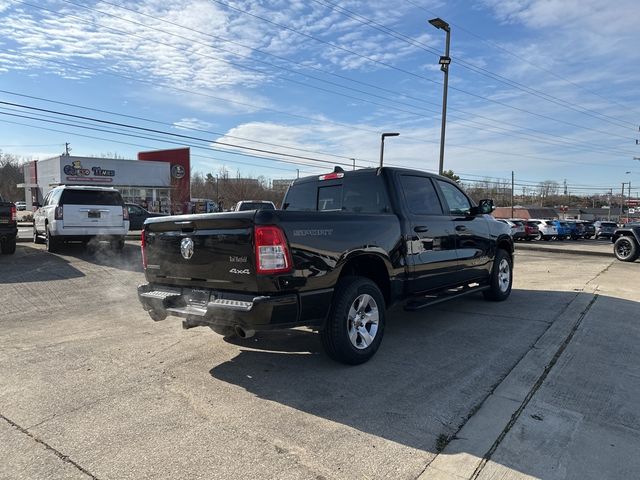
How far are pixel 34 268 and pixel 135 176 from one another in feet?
115

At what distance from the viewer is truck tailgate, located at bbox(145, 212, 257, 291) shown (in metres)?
3.95

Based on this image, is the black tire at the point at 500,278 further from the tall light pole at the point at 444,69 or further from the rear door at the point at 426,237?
the tall light pole at the point at 444,69

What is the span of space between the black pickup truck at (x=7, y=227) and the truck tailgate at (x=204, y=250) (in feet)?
28.0

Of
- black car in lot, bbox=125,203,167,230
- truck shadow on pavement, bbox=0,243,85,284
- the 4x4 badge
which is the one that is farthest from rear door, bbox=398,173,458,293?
black car in lot, bbox=125,203,167,230

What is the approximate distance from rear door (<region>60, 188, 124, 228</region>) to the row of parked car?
21035mm

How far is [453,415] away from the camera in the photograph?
3537 millimetres

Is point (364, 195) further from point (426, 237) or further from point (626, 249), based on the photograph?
point (626, 249)

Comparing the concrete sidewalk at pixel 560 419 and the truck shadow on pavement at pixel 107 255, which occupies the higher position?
the truck shadow on pavement at pixel 107 255

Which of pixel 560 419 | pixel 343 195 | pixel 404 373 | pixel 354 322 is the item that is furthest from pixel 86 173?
pixel 560 419

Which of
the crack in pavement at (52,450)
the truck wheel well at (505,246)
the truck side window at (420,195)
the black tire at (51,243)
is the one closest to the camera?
the crack in pavement at (52,450)

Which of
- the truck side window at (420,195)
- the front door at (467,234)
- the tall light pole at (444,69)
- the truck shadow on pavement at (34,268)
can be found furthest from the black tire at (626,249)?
the truck shadow on pavement at (34,268)

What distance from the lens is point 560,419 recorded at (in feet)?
11.4

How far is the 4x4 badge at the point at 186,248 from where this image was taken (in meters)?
4.40

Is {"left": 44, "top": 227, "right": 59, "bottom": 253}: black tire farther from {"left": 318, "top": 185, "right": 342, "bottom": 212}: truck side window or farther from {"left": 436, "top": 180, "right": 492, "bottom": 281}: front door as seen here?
{"left": 436, "top": 180, "right": 492, "bottom": 281}: front door
